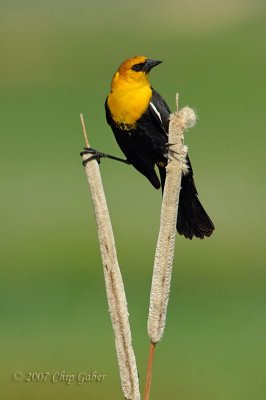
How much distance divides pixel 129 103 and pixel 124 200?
397 cm

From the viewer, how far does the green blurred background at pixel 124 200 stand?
4.68 meters

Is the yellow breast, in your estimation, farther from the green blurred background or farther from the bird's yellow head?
the green blurred background

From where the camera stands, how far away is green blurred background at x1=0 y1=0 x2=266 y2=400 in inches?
184

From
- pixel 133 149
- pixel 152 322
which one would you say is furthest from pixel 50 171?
pixel 152 322

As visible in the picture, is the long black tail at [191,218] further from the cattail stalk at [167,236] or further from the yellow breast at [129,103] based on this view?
the cattail stalk at [167,236]

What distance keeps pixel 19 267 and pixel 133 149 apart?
274 cm

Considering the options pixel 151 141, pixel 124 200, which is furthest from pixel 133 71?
pixel 124 200

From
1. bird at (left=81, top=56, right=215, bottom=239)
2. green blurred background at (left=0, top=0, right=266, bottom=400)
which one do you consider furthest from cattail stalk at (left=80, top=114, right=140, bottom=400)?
green blurred background at (left=0, top=0, right=266, bottom=400)

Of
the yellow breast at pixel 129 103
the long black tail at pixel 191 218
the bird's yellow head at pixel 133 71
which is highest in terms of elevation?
the bird's yellow head at pixel 133 71

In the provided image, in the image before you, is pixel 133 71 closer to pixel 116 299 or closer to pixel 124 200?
pixel 116 299

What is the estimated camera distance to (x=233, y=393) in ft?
14.1

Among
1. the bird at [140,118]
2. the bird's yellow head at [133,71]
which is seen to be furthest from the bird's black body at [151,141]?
the bird's yellow head at [133,71]

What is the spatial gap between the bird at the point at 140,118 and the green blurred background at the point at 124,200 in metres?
1.26

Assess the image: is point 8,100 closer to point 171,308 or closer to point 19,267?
point 19,267
